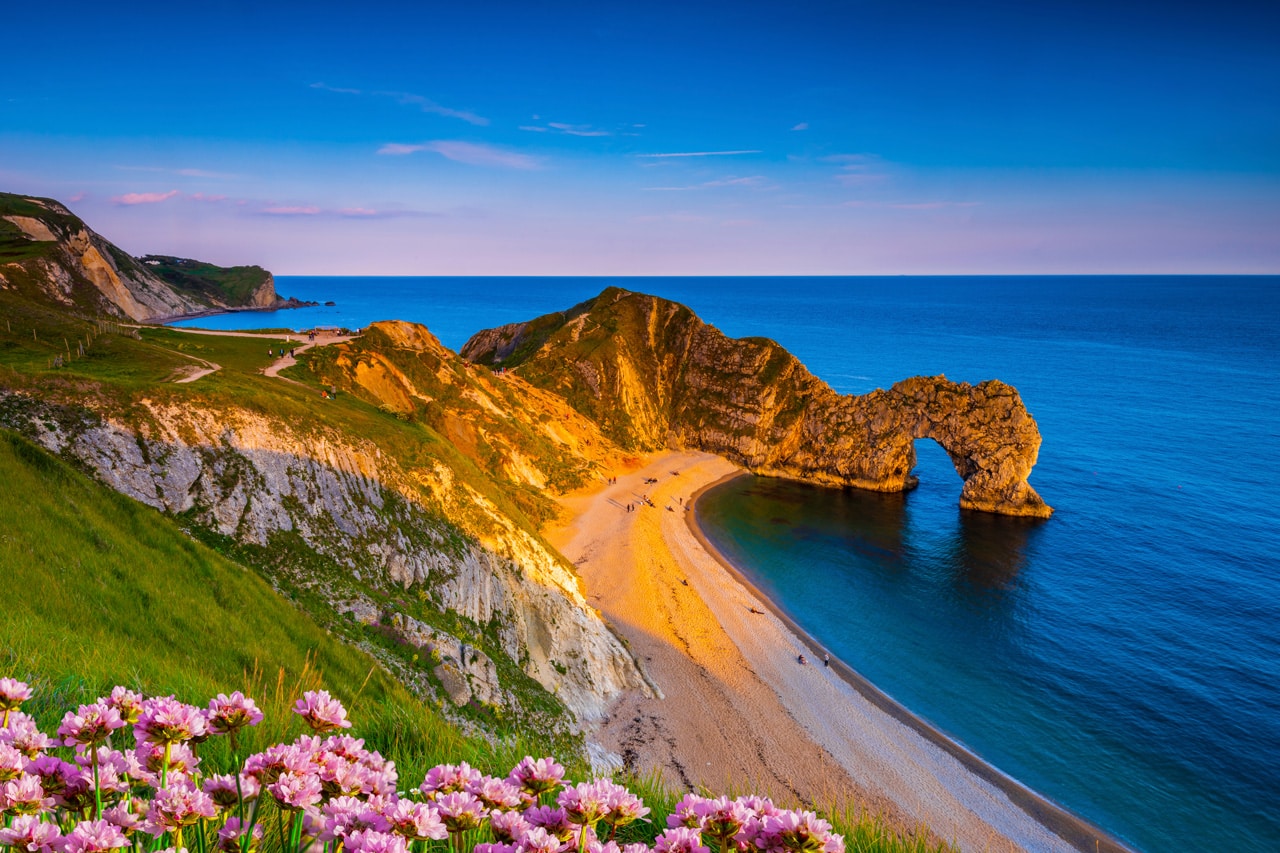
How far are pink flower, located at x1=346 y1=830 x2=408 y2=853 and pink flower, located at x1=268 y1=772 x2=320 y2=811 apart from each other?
395 mm

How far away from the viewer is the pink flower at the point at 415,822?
2.91 meters

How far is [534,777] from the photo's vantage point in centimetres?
380

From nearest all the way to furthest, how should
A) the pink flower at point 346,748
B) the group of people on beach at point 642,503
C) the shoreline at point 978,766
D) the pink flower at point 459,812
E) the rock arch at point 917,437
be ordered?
1. the pink flower at point 459,812
2. the pink flower at point 346,748
3. the shoreline at point 978,766
4. the group of people on beach at point 642,503
5. the rock arch at point 917,437

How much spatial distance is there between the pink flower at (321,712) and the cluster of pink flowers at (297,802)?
1 cm

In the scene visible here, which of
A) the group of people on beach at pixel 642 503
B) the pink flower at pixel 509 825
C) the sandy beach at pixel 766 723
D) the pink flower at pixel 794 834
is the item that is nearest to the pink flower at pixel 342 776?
the pink flower at pixel 509 825

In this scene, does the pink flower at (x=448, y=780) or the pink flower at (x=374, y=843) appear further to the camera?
the pink flower at (x=448, y=780)

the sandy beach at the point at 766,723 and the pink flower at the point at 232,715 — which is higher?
the pink flower at the point at 232,715

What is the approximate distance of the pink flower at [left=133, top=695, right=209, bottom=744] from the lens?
138 inches

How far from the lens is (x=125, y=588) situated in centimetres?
1694

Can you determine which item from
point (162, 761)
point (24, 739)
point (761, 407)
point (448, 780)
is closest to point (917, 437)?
point (761, 407)

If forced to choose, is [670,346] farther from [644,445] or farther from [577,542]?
[577,542]

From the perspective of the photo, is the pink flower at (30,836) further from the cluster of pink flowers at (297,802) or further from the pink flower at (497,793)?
the pink flower at (497,793)

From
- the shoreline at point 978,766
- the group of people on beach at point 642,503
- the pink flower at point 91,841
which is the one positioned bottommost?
the shoreline at point 978,766

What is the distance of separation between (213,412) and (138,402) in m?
3.08
